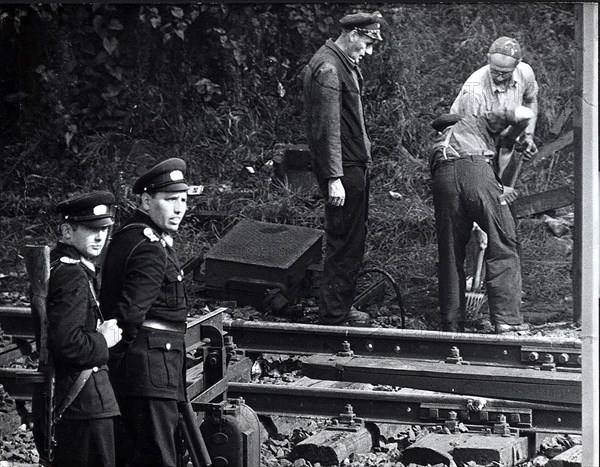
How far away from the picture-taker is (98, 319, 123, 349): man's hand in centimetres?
655

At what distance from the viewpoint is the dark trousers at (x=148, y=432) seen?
6.64 m

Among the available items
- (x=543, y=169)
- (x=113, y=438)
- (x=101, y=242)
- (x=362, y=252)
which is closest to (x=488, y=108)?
(x=543, y=169)

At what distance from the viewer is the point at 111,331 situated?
21.5 ft

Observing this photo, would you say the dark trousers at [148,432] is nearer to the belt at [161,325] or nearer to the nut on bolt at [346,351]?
the belt at [161,325]

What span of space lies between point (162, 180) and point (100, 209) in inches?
13.3

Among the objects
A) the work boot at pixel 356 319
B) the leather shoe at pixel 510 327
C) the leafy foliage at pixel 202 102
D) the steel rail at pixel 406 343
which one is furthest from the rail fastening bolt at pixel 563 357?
the work boot at pixel 356 319

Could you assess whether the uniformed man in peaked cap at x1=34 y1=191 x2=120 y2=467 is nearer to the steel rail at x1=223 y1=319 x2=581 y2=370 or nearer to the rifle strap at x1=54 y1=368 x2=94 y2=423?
the rifle strap at x1=54 y1=368 x2=94 y2=423

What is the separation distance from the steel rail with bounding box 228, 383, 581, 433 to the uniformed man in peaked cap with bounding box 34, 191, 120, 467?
2.42 feet

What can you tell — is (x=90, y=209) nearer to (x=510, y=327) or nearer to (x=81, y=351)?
(x=81, y=351)

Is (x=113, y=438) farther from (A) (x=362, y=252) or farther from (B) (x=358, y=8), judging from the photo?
(B) (x=358, y=8)

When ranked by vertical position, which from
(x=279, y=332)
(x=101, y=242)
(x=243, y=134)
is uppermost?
(x=243, y=134)

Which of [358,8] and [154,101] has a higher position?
[358,8]

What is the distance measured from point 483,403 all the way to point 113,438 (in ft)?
6.01

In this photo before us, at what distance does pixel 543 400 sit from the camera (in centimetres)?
679
